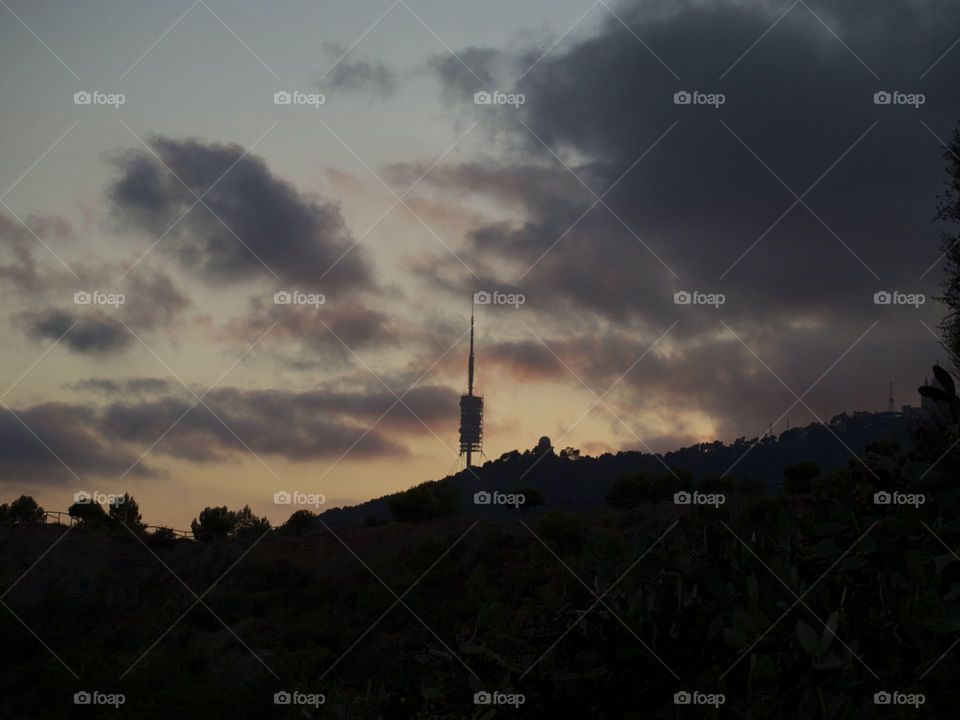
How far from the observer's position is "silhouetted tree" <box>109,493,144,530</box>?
172ft

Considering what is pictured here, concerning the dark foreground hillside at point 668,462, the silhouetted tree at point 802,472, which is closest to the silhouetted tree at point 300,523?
the silhouetted tree at point 802,472

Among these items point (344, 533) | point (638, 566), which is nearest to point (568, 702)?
point (638, 566)

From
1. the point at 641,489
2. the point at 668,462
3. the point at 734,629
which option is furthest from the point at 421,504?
the point at 668,462

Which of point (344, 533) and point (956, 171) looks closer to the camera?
point (956, 171)

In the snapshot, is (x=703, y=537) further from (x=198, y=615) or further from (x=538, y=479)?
(x=538, y=479)

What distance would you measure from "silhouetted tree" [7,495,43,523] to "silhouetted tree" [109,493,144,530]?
3754 millimetres

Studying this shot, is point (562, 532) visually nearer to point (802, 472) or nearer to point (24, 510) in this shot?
point (802, 472)

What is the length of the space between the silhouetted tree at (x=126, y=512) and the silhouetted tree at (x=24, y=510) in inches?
148

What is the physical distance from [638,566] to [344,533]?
1769 inches

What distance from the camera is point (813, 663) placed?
397cm

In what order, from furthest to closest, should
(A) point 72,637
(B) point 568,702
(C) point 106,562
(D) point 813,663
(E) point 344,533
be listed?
1. (E) point 344,533
2. (C) point 106,562
3. (A) point 72,637
4. (B) point 568,702
5. (D) point 813,663

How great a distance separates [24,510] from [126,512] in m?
7.51

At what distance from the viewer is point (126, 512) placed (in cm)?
5675

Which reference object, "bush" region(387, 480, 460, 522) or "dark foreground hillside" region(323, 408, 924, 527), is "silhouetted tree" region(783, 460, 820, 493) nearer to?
"bush" region(387, 480, 460, 522)
